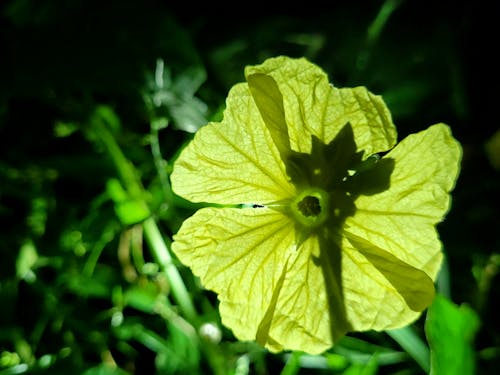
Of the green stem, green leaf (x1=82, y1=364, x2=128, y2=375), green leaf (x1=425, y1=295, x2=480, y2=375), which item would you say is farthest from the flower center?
green leaf (x1=82, y1=364, x2=128, y2=375)

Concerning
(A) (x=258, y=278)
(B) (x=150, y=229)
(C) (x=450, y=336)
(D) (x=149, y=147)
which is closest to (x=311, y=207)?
(A) (x=258, y=278)

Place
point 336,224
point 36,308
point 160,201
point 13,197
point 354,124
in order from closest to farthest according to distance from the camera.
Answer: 1. point 354,124
2. point 336,224
3. point 160,201
4. point 36,308
5. point 13,197

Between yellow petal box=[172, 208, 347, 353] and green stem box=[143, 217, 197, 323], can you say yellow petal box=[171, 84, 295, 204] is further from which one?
green stem box=[143, 217, 197, 323]

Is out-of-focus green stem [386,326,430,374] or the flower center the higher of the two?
the flower center

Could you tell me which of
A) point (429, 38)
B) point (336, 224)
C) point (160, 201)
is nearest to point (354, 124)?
point (336, 224)

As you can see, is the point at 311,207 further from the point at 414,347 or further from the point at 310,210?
the point at 414,347

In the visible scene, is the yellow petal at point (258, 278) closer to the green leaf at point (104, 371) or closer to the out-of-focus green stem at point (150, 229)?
the out-of-focus green stem at point (150, 229)

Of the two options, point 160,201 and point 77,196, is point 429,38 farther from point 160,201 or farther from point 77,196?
point 77,196
